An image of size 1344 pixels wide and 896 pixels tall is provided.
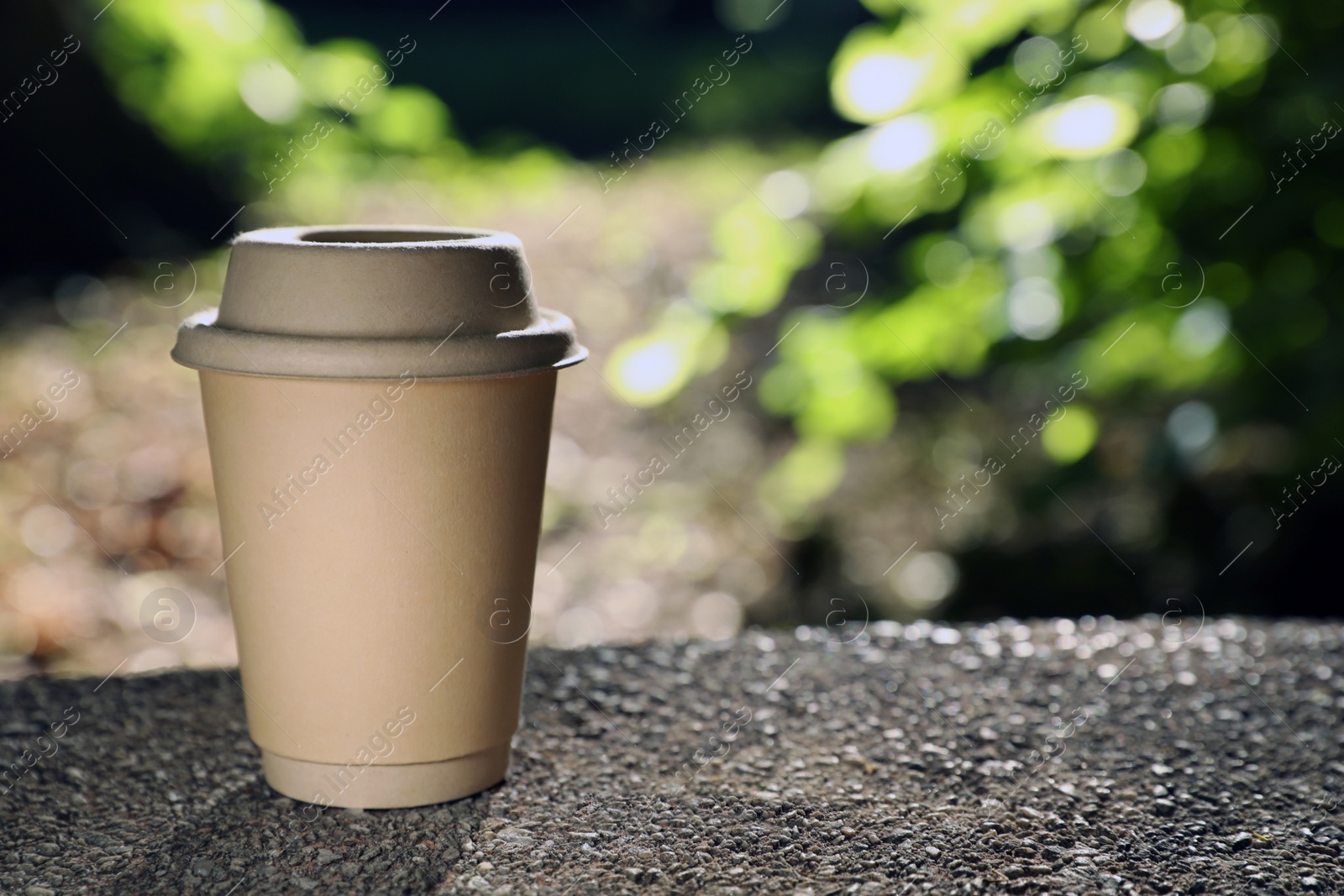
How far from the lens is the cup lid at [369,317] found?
1.78 metres

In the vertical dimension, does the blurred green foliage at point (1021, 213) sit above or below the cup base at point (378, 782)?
above

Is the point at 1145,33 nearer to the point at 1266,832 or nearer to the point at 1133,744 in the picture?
the point at 1133,744

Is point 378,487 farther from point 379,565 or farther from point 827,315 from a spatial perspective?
point 827,315

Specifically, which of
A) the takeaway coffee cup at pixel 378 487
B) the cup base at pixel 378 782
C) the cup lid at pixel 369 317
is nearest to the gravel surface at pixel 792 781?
the cup base at pixel 378 782

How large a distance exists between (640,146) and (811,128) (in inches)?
97.9

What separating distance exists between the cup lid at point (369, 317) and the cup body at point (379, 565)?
4 cm

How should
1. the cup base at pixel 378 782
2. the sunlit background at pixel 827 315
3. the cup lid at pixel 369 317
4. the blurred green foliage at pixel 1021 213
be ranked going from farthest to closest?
1. the sunlit background at pixel 827 315
2. the blurred green foliage at pixel 1021 213
3. the cup base at pixel 378 782
4. the cup lid at pixel 369 317

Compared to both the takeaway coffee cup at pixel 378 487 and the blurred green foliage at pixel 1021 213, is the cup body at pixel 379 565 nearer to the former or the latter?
the takeaway coffee cup at pixel 378 487

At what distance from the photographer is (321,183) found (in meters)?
6.51

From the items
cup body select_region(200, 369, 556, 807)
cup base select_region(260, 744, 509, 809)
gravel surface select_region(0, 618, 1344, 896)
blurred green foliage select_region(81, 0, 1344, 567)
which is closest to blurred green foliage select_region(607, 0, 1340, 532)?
blurred green foliage select_region(81, 0, 1344, 567)

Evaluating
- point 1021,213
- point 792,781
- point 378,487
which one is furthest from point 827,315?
point 378,487

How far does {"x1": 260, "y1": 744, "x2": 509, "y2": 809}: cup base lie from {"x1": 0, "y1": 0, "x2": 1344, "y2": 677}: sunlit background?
1019 millimetres

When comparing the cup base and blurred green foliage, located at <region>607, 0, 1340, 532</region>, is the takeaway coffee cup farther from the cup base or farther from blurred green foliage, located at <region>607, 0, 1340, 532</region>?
blurred green foliage, located at <region>607, 0, 1340, 532</region>

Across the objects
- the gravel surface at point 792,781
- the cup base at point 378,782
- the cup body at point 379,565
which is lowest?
the gravel surface at point 792,781
